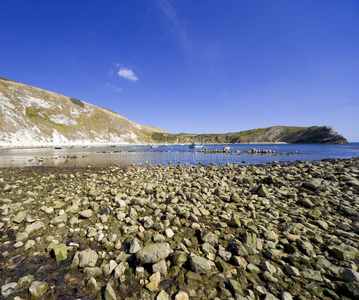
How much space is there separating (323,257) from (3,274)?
993cm

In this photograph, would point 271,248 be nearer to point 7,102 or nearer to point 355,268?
point 355,268

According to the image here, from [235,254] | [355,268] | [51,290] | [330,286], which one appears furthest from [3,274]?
[355,268]

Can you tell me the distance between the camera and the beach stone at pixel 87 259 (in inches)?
190

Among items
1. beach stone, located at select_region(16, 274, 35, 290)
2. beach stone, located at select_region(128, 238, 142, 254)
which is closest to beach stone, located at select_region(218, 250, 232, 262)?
beach stone, located at select_region(128, 238, 142, 254)

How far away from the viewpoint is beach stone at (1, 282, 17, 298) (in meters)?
3.90

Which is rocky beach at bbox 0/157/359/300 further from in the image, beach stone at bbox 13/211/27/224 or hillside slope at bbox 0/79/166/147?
hillside slope at bbox 0/79/166/147

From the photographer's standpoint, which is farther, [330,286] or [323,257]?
[323,257]

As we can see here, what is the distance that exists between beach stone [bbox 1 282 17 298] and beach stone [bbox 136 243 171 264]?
10.0ft

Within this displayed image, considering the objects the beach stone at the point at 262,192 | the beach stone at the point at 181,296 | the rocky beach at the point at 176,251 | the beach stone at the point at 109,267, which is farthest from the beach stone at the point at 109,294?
the beach stone at the point at 262,192

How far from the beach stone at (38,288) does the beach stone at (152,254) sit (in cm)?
235

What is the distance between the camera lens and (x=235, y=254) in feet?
17.9

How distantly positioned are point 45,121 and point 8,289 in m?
165

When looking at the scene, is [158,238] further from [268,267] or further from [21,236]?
[21,236]

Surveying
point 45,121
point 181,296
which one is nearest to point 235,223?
point 181,296
